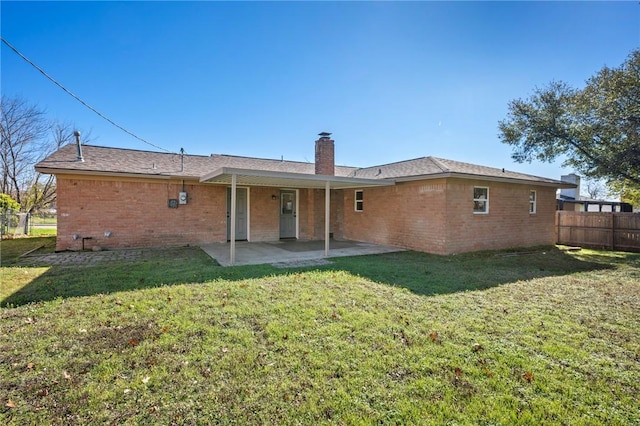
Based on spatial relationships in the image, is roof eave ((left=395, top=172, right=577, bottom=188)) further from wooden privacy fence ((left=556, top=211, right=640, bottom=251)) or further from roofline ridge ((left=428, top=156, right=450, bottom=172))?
wooden privacy fence ((left=556, top=211, right=640, bottom=251))

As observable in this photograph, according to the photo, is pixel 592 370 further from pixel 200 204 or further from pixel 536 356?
pixel 200 204

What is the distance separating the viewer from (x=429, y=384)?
2.75 m

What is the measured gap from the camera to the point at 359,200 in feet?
44.2

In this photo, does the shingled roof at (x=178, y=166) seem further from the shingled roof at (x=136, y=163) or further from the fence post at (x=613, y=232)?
the fence post at (x=613, y=232)

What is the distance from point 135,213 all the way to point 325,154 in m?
7.30

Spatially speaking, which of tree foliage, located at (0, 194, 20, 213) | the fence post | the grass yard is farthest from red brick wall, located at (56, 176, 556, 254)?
tree foliage, located at (0, 194, 20, 213)

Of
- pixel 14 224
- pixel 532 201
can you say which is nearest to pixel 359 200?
pixel 532 201

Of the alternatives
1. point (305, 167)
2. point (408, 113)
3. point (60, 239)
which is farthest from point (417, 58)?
point (60, 239)

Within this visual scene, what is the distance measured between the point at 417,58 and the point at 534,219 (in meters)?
8.17

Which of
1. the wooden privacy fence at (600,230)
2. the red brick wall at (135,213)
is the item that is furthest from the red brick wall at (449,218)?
the red brick wall at (135,213)

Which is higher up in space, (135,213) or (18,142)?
(18,142)

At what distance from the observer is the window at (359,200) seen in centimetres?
1331

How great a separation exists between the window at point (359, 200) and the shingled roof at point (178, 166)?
0.85 metres

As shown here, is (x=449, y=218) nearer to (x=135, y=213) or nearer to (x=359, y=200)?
(x=359, y=200)
